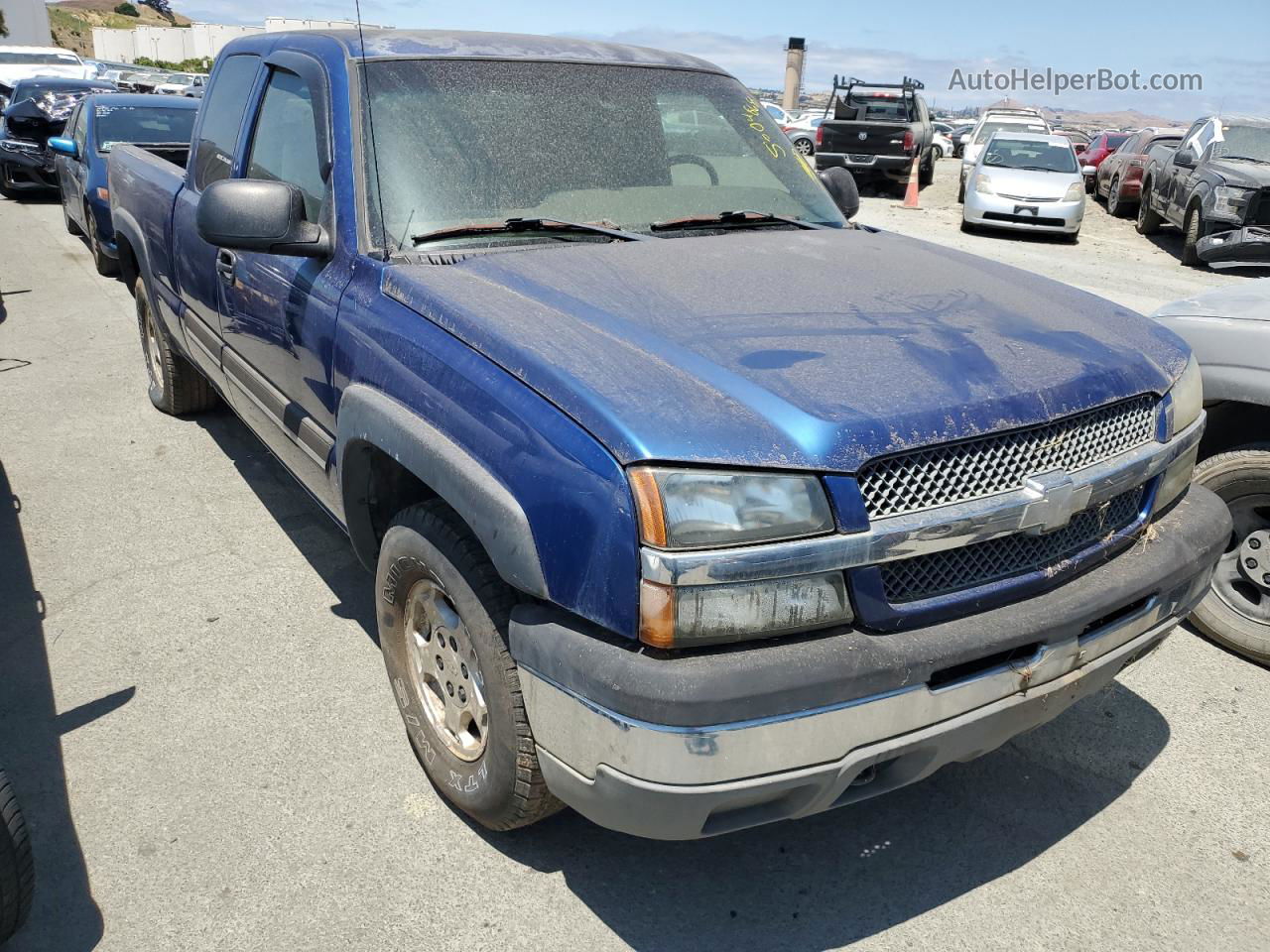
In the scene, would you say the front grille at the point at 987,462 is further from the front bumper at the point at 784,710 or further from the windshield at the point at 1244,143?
the windshield at the point at 1244,143

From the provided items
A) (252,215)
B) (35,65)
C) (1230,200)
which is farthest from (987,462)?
(35,65)

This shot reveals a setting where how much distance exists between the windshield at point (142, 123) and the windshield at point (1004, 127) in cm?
1477

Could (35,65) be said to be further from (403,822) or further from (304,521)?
(403,822)

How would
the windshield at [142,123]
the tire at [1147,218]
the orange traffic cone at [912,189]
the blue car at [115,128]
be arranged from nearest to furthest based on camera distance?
the blue car at [115,128]
the windshield at [142,123]
the tire at [1147,218]
the orange traffic cone at [912,189]

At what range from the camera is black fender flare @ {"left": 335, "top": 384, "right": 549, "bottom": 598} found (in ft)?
7.09

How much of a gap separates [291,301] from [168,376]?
2.94m

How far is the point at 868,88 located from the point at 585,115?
20221 millimetres

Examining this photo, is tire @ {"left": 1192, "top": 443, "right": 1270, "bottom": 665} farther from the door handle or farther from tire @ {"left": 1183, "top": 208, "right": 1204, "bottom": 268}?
tire @ {"left": 1183, "top": 208, "right": 1204, "bottom": 268}

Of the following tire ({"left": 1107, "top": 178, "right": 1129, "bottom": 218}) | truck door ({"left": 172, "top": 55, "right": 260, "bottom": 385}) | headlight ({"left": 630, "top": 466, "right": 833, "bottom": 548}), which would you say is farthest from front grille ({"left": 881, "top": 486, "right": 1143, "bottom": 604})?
tire ({"left": 1107, "top": 178, "right": 1129, "bottom": 218})

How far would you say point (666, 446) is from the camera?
6.57ft

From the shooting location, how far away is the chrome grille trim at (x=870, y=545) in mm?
1962

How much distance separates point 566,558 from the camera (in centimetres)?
208

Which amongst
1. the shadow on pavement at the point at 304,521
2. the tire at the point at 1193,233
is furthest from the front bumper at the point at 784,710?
the tire at the point at 1193,233

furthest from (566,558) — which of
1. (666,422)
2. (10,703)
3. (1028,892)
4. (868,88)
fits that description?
(868,88)
